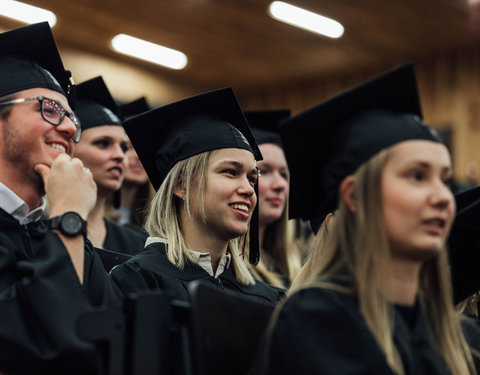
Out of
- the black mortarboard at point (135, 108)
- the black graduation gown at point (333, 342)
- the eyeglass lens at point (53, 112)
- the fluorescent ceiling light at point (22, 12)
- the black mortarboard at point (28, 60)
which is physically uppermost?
the fluorescent ceiling light at point (22, 12)

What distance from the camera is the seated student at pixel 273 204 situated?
15.0 feet

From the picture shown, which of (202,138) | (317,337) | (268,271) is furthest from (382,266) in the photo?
(268,271)

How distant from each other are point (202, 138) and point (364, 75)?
860 cm

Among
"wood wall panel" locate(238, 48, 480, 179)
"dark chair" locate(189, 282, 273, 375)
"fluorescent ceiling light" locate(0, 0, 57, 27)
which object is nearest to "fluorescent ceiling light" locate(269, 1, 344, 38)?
"wood wall panel" locate(238, 48, 480, 179)

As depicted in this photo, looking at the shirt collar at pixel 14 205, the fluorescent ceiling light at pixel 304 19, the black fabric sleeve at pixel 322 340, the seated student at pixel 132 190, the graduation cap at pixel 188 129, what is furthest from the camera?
the fluorescent ceiling light at pixel 304 19

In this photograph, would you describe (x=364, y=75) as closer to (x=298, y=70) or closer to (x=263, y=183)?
(x=298, y=70)

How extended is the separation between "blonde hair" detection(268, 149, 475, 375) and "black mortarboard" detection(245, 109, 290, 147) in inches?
110

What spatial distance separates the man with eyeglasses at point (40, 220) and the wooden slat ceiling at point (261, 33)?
586 centimetres

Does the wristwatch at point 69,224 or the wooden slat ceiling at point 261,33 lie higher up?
the wooden slat ceiling at point 261,33

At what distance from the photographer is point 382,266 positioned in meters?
1.89

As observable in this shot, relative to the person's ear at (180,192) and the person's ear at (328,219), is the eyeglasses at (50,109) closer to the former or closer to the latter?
the person's ear at (180,192)

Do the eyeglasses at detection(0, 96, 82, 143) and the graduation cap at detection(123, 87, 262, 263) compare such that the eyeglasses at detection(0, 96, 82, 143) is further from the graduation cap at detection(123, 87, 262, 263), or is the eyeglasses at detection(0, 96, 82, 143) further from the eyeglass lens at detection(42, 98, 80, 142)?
the graduation cap at detection(123, 87, 262, 263)

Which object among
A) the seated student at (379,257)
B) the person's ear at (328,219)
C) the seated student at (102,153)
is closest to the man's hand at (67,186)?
the seated student at (379,257)

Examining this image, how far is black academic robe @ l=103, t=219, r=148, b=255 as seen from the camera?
4.49m
